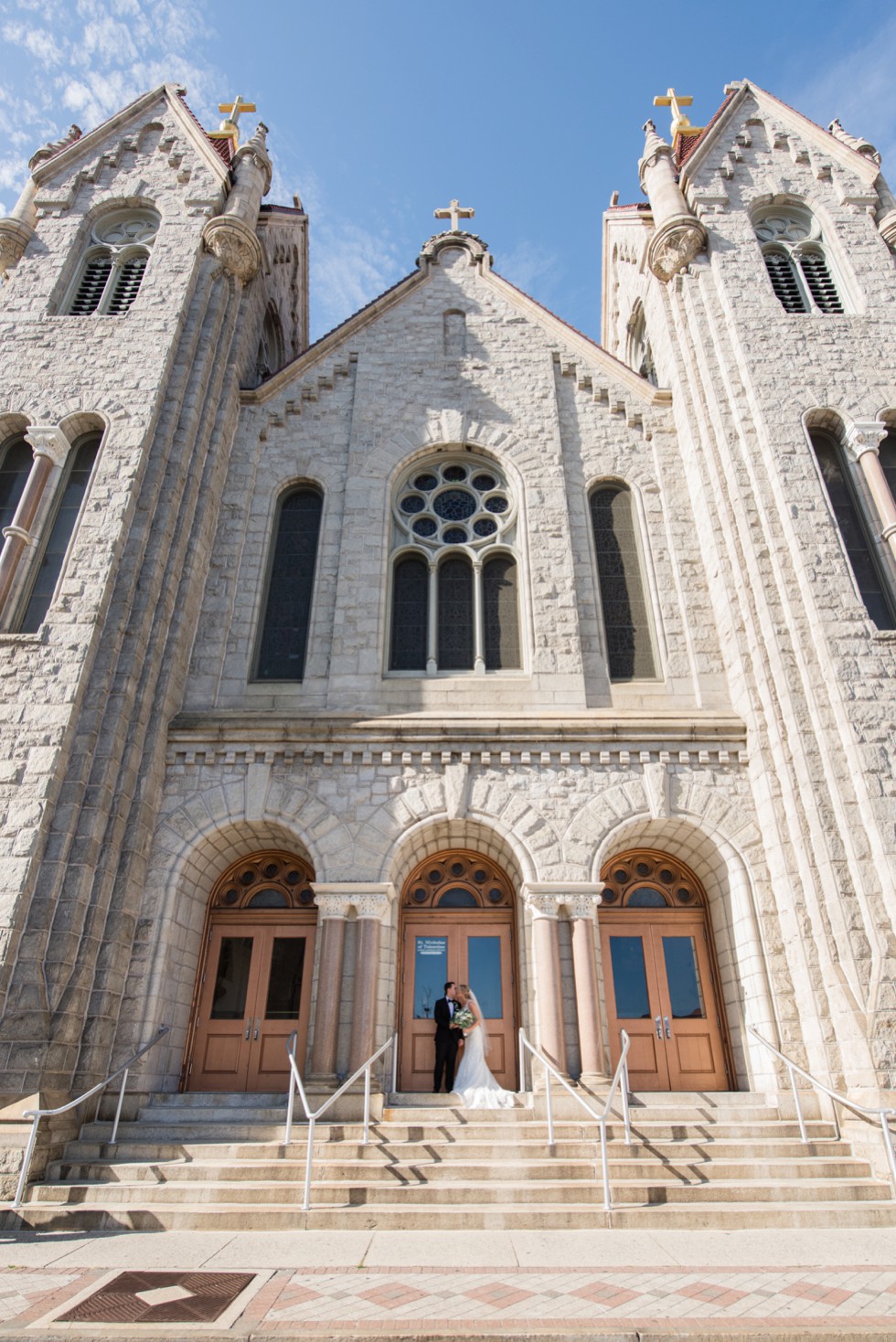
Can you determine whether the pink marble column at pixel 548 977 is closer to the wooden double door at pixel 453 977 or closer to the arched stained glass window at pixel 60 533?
the wooden double door at pixel 453 977

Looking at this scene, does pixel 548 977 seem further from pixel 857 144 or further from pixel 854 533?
pixel 857 144

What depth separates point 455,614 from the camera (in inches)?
548

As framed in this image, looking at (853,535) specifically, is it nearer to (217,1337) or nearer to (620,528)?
(620,528)

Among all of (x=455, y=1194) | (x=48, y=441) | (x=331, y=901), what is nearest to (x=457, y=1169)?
(x=455, y=1194)

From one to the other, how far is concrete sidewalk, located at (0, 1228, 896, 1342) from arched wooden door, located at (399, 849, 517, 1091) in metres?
4.32

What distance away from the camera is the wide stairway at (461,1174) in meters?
6.98

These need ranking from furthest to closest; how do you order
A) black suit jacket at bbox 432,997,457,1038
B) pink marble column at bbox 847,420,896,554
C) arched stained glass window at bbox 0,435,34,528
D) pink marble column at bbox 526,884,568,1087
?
arched stained glass window at bbox 0,435,34,528 < pink marble column at bbox 847,420,896,554 < black suit jacket at bbox 432,997,457,1038 < pink marble column at bbox 526,884,568,1087

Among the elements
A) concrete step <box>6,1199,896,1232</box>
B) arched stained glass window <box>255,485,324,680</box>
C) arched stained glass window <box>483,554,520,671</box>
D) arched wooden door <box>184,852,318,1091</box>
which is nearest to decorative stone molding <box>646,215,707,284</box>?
arched stained glass window <box>483,554,520,671</box>

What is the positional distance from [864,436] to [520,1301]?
12.7 m

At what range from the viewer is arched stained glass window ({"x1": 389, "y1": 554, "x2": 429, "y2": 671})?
530 inches

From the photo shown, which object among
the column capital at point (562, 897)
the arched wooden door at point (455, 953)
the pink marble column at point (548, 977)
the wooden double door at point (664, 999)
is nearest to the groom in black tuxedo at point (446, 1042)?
the arched wooden door at point (455, 953)

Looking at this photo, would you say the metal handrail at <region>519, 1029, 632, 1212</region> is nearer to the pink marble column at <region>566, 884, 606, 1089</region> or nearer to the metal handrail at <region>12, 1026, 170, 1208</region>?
the pink marble column at <region>566, 884, 606, 1089</region>

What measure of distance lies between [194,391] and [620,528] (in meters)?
7.68

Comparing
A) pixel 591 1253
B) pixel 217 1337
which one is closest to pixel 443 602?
pixel 591 1253
